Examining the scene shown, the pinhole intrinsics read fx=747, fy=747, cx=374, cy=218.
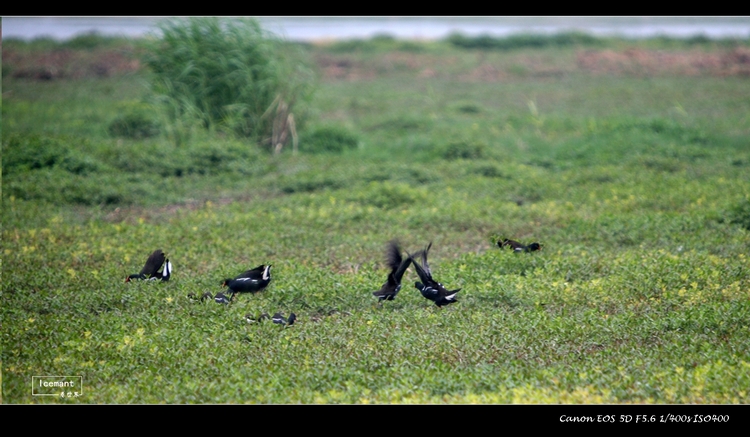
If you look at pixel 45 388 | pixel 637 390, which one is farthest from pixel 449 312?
pixel 45 388

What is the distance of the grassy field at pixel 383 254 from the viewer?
5254 mm

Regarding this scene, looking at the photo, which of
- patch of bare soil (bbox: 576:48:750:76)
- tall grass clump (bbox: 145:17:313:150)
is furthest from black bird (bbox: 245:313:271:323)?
patch of bare soil (bbox: 576:48:750:76)

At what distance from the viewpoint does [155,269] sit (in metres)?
7.11

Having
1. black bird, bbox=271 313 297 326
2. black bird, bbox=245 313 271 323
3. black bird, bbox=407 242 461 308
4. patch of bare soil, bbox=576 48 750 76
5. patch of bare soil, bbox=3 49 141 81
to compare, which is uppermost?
black bird, bbox=407 242 461 308

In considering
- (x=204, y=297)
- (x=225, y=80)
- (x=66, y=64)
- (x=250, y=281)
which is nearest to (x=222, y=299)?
(x=204, y=297)

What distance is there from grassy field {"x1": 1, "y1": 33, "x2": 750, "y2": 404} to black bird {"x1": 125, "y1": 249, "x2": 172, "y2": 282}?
0.40ft

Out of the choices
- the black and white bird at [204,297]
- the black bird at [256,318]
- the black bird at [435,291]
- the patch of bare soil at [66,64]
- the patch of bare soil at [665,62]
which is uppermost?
the black bird at [435,291]

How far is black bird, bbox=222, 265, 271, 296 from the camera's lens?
673 cm

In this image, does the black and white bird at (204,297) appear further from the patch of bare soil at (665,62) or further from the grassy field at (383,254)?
the patch of bare soil at (665,62)

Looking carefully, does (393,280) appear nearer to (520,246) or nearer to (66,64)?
(520,246)

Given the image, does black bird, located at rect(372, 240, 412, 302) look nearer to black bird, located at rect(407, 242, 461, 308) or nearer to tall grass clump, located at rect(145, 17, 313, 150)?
black bird, located at rect(407, 242, 461, 308)

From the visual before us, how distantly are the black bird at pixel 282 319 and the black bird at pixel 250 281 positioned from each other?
2.00 feet

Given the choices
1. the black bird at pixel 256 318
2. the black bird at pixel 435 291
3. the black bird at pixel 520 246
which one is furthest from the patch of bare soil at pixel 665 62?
the black bird at pixel 256 318

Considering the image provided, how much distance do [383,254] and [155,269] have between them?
236 centimetres
